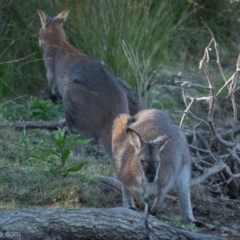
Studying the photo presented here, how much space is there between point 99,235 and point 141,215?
304mm

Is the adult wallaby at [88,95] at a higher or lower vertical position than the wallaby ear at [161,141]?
lower

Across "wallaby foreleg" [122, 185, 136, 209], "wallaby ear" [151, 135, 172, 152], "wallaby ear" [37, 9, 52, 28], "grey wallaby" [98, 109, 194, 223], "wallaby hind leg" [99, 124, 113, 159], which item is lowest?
"wallaby hind leg" [99, 124, 113, 159]

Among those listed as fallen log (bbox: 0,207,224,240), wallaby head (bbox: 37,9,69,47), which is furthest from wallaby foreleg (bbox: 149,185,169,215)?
wallaby head (bbox: 37,9,69,47)

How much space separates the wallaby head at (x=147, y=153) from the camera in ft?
17.0

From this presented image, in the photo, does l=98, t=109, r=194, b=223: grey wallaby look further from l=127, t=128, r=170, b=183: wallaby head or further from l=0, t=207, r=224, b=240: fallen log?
l=0, t=207, r=224, b=240: fallen log

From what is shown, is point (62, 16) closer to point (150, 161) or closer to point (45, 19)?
point (45, 19)

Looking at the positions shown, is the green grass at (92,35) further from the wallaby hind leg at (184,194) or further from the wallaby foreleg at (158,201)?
the wallaby foreleg at (158,201)

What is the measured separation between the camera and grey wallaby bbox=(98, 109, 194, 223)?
529 cm

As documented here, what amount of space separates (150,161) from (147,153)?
73 mm

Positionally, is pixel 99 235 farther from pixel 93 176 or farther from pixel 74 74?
pixel 74 74

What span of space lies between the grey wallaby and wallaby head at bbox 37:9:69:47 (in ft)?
8.97

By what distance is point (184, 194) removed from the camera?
565cm

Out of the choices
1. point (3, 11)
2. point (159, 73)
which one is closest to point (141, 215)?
point (3, 11)

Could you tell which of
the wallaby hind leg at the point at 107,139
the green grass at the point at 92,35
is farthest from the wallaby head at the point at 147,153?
the green grass at the point at 92,35
